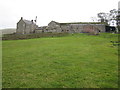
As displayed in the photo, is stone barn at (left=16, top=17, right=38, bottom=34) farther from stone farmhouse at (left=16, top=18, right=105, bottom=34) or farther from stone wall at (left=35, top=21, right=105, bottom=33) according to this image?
stone wall at (left=35, top=21, right=105, bottom=33)

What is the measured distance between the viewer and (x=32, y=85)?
340 inches

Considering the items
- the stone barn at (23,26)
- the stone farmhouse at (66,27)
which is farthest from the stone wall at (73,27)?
the stone barn at (23,26)

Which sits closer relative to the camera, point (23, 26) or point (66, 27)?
point (23, 26)

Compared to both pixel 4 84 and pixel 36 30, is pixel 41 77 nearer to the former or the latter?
pixel 4 84

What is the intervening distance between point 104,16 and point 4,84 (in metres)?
99.8

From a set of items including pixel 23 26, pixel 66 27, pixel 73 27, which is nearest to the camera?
pixel 23 26

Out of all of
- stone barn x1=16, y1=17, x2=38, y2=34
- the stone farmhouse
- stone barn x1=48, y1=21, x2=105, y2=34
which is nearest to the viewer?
stone barn x1=48, y1=21, x2=105, y2=34

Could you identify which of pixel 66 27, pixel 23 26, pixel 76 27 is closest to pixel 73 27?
pixel 76 27

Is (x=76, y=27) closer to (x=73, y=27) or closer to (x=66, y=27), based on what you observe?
(x=73, y=27)

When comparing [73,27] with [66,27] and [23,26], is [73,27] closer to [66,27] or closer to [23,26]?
[66,27]

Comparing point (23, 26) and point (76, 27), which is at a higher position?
point (23, 26)

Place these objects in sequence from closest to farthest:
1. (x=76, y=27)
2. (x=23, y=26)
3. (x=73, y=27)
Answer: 1. (x=23, y=26)
2. (x=76, y=27)
3. (x=73, y=27)

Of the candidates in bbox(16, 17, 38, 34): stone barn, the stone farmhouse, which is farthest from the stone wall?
bbox(16, 17, 38, 34): stone barn

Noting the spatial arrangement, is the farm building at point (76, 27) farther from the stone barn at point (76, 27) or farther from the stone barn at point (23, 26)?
the stone barn at point (23, 26)
